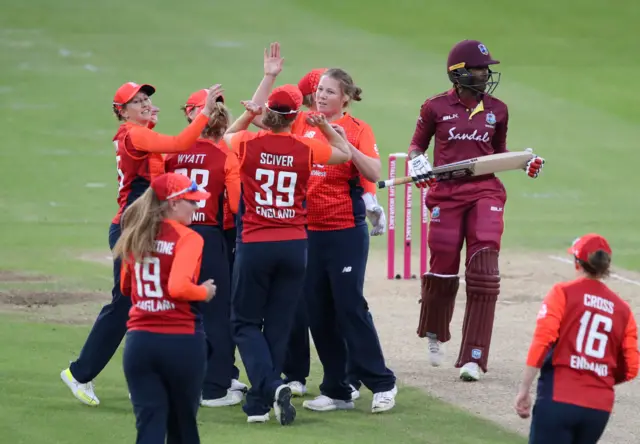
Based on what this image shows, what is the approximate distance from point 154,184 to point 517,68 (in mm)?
22347

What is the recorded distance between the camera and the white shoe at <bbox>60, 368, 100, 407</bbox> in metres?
9.16

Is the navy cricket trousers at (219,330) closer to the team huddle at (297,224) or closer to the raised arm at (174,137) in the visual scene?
the team huddle at (297,224)

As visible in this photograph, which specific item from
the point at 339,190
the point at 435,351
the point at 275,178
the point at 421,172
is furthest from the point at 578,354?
the point at 435,351

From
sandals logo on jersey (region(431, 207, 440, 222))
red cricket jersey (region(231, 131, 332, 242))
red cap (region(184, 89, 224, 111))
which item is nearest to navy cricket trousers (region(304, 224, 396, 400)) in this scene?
red cricket jersey (region(231, 131, 332, 242))

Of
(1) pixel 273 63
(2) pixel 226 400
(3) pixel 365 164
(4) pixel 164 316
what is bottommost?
(2) pixel 226 400

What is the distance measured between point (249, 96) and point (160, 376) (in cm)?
1861

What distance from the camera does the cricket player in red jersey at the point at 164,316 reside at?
22.6 feet

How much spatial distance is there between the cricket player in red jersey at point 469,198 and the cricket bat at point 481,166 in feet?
0.33

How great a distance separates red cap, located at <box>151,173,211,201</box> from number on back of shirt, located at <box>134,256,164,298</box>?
35 cm

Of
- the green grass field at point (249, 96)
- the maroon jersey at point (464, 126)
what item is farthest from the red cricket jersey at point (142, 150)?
the maroon jersey at point (464, 126)

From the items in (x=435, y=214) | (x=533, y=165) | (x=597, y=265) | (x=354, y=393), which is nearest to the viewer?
(x=597, y=265)

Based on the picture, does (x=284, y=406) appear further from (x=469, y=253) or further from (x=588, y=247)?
(x=588, y=247)

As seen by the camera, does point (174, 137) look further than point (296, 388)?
No

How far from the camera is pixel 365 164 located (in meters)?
9.02
